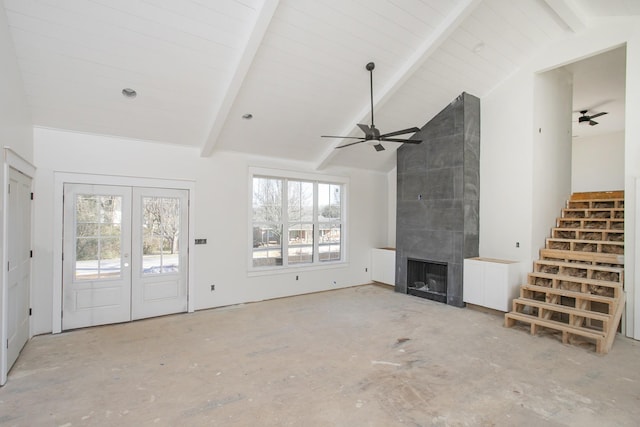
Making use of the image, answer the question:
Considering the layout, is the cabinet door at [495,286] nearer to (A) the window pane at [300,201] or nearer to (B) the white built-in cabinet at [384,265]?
(B) the white built-in cabinet at [384,265]

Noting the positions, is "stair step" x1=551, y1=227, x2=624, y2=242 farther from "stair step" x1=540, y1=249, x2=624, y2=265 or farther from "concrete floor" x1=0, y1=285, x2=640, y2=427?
"concrete floor" x1=0, y1=285, x2=640, y2=427

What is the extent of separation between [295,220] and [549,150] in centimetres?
467

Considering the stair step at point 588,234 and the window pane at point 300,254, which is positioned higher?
the stair step at point 588,234

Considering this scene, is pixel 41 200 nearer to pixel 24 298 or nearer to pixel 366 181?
pixel 24 298

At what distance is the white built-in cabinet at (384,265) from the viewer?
6773 millimetres

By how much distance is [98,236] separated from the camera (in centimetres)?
440

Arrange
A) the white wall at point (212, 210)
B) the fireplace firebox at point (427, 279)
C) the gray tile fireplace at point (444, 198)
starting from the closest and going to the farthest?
the white wall at point (212, 210)
the gray tile fireplace at point (444, 198)
the fireplace firebox at point (427, 279)

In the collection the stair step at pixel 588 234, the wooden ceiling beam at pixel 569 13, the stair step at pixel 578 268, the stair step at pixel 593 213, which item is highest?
the wooden ceiling beam at pixel 569 13

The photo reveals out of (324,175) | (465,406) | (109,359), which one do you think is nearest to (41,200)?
(109,359)

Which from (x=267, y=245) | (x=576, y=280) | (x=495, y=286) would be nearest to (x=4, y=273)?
(x=267, y=245)

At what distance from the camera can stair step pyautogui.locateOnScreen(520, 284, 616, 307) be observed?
12.8 ft

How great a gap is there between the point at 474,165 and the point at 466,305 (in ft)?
7.98

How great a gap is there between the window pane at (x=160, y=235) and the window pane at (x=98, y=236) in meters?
0.34

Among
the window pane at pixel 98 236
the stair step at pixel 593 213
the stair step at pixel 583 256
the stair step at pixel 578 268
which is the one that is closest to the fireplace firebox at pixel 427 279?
the stair step at pixel 578 268
